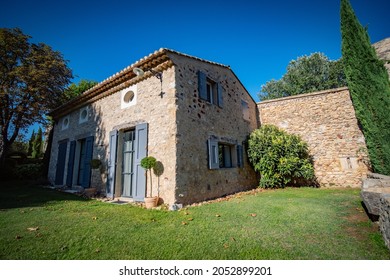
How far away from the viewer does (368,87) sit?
25.4ft

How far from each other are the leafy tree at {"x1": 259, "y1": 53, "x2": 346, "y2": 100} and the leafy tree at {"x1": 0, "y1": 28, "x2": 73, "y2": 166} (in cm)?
2264

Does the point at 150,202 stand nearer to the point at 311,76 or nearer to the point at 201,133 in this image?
the point at 201,133

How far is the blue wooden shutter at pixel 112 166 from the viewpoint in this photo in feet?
21.0

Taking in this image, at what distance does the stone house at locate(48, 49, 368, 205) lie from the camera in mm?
5477

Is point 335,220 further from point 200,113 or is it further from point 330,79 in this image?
point 330,79

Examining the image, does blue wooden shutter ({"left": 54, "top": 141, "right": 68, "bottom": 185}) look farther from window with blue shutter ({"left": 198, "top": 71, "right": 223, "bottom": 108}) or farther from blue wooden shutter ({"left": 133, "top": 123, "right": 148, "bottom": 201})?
window with blue shutter ({"left": 198, "top": 71, "right": 223, "bottom": 108})

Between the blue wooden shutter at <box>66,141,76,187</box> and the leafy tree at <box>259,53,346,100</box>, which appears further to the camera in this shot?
the leafy tree at <box>259,53,346,100</box>

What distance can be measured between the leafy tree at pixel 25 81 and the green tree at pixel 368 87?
16429mm

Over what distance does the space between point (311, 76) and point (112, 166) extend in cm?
2287

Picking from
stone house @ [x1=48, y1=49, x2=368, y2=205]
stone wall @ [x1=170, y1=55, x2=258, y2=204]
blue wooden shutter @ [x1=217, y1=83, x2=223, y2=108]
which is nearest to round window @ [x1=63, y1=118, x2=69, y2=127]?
stone house @ [x1=48, y1=49, x2=368, y2=205]

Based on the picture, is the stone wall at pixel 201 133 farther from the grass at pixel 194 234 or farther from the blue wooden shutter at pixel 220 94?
the grass at pixel 194 234

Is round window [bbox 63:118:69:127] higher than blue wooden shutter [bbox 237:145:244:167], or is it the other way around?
round window [bbox 63:118:69:127]
